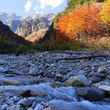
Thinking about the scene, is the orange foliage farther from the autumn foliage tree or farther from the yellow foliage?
the yellow foliage

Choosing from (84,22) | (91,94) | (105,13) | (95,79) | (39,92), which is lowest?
(84,22)

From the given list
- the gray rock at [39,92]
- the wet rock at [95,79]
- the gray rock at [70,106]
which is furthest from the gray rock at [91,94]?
the wet rock at [95,79]

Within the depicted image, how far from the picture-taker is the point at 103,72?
12.3 m

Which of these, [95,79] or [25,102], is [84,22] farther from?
[25,102]

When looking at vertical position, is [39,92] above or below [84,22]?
above

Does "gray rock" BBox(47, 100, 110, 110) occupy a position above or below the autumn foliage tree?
above

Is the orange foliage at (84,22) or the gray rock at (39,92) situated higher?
the gray rock at (39,92)

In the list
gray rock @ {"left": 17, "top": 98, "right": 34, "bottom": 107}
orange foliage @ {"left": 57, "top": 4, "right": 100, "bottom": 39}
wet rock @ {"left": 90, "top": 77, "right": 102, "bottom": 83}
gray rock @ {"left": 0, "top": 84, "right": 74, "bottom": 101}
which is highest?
gray rock @ {"left": 17, "top": 98, "right": 34, "bottom": 107}

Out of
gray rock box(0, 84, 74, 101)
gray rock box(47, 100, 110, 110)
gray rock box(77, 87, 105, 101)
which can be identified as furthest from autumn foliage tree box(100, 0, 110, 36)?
gray rock box(47, 100, 110, 110)

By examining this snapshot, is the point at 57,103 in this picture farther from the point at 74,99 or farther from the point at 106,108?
the point at 74,99

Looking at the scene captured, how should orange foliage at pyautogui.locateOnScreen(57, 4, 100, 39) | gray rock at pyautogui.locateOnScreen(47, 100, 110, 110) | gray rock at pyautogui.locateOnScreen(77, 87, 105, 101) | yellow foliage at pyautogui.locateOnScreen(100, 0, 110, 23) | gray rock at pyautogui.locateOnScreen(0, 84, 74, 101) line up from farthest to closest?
orange foliage at pyautogui.locateOnScreen(57, 4, 100, 39) → yellow foliage at pyautogui.locateOnScreen(100, 0, 110, 23) → gray rock at pyautogui.locateOnScreen(77, 87, 105, 101) → gray rock at pyautogui.locateOnScreen(0, 84, 74, 101) → gray rock at pyautogui.locateOnScreen(47, 100, 110, 110)

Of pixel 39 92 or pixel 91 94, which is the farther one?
pixel 91 94

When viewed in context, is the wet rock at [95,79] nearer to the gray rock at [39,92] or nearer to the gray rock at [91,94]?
the gray rock at [91,94]

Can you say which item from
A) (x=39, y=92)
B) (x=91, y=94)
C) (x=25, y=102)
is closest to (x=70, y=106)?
(x=25, y=102)
